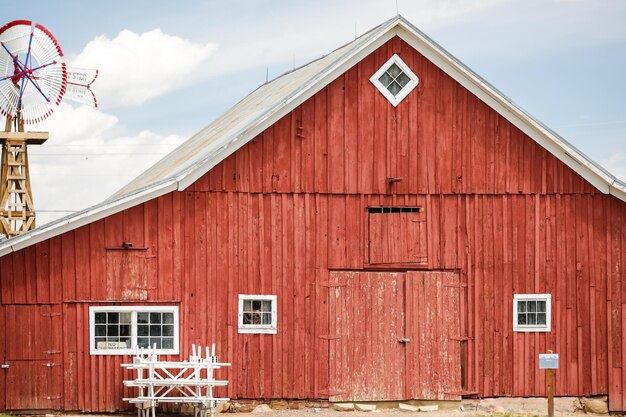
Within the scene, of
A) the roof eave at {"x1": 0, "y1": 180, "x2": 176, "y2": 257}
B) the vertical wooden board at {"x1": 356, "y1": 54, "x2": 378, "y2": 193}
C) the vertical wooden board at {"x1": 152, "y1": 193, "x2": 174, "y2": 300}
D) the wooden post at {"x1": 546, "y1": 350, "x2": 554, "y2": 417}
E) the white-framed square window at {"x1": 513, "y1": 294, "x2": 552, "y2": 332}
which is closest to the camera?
the roof eave at {"x1": 0, "y1": 180, "x2": 176, "y2": 257}

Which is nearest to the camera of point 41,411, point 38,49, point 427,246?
point 41,411

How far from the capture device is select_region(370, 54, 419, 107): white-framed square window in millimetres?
21859

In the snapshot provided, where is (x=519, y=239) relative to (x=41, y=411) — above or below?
above

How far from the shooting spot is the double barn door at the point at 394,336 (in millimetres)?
21719

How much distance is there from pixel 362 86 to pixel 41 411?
8.62 m

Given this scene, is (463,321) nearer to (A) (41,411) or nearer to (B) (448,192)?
(B) (448,192)

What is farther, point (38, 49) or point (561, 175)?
point (38, 49)

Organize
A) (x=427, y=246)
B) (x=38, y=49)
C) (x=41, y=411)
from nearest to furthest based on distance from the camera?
1. (x=41, y=411)
2. (x=427, y=246)
3. (x=38, y=49)

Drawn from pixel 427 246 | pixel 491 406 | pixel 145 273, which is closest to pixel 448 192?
pixel 427 246

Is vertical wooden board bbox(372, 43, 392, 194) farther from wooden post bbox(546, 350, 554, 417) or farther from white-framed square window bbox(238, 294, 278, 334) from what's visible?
wooden post bbox(546, 350, 554, 417)

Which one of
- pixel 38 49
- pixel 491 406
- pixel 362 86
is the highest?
pixel 38 49

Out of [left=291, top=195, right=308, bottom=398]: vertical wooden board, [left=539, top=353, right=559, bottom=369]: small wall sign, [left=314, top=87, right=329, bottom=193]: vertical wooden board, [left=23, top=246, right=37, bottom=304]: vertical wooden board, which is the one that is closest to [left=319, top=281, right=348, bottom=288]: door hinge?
[left=291, top=195, right=308, bottom=398]: vertical wooden board

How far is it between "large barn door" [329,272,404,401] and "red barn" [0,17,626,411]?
0.09 ft

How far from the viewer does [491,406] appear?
21891mm
